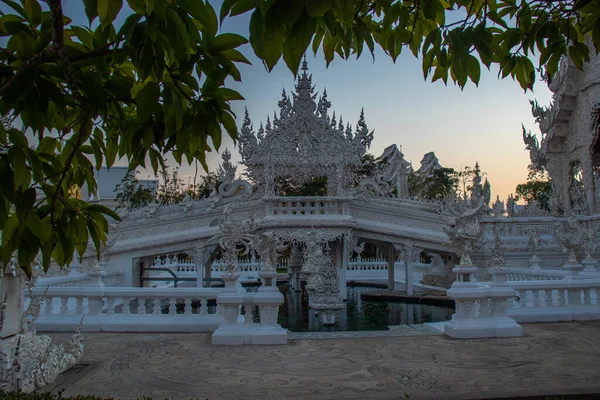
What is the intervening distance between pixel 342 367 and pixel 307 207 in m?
8.52

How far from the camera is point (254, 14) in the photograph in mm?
1482

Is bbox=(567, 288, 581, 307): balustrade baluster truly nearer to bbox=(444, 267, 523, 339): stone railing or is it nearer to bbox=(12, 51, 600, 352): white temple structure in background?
bbox=(12, 51, 600, 352): white temple structure in background

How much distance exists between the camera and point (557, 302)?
28.5 feet

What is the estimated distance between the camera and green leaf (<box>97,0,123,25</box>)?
4.62ft

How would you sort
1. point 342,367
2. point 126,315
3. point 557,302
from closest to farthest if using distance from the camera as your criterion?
point 342,367 < point 126,315 < point 557,302

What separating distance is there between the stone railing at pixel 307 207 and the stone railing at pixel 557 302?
594 centimetres

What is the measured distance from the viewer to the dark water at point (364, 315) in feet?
32.5

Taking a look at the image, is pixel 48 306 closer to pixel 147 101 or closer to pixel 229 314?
pixel 229 314

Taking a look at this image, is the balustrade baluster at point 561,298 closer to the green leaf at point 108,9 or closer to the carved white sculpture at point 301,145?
the carved white sculpture at point 301,145

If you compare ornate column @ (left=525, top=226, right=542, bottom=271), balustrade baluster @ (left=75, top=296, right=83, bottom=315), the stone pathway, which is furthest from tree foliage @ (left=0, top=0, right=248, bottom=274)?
ornate column @ (left=525, top=226, right=542, bottom=271)

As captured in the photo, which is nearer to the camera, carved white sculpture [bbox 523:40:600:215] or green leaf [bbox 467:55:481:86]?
green leaf [bbox 467:55:481:86]

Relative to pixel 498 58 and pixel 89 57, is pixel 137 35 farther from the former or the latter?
pixel 498 58

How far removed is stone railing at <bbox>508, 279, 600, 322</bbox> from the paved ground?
94 cm

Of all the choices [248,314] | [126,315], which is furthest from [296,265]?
[248,314]
